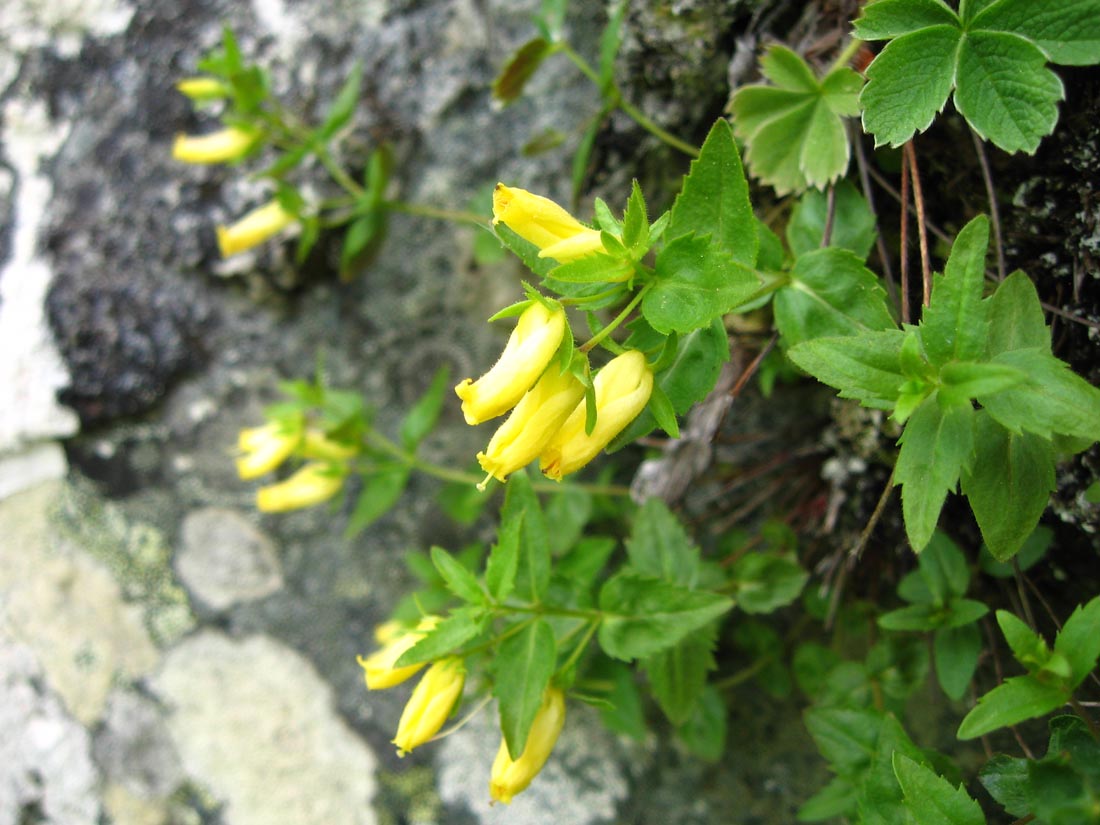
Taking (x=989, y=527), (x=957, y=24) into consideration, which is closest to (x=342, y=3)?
(x=957, y=24)

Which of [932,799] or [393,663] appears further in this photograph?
[393,663]

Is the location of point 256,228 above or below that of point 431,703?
above

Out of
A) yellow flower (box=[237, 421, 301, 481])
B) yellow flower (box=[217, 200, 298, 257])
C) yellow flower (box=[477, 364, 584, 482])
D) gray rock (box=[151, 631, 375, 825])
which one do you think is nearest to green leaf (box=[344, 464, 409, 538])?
yellow flower (box=[237, 421, 301, 481])

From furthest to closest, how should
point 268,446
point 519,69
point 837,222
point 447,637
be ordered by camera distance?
point 268,446 < point 519,69 < point 837,222 < point 447,637

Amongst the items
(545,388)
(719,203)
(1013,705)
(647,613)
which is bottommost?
(647,613)

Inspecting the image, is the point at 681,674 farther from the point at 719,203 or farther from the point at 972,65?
the point at 972,65

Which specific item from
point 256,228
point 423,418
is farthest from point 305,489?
point 256,228

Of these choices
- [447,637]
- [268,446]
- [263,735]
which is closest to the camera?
[447,637]
